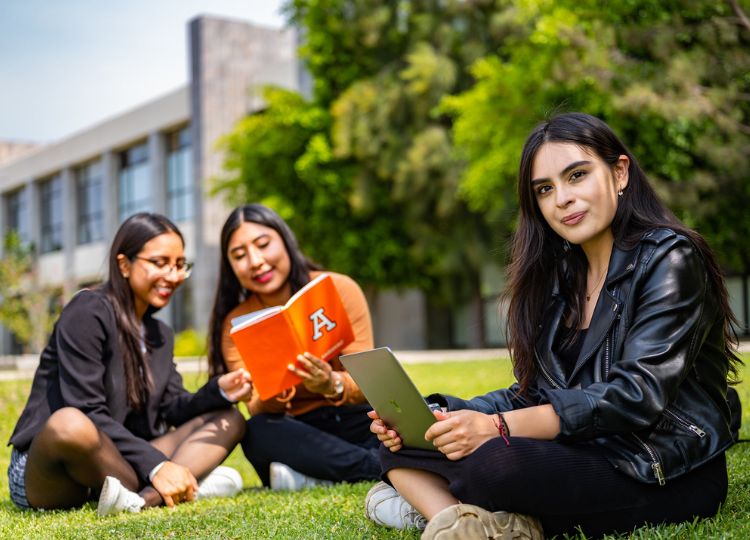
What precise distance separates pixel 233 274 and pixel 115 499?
1.36 meters

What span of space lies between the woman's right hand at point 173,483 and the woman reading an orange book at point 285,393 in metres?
0.51

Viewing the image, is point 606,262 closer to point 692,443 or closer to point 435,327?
point 692,443

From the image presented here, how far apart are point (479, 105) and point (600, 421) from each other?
1560 cm

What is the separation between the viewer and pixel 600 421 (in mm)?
2559

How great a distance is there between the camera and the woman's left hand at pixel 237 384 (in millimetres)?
4348

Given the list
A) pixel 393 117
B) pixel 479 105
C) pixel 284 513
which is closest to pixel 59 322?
pixel 284 513

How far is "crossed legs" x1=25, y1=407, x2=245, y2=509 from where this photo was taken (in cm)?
389

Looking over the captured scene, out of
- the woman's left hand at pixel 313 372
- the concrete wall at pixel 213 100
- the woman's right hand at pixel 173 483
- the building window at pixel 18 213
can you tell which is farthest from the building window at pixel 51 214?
the woman's left hand at pixel 313 372

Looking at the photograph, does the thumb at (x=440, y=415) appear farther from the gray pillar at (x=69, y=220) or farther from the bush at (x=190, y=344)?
the gray pillar at (x=69, y=220)

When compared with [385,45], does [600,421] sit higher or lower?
lower

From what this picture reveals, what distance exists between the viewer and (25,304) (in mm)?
27469

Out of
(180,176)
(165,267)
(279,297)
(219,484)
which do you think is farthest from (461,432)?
(180,176)

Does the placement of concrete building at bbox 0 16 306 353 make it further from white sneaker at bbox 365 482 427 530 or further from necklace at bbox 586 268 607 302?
necklace at bbox 586 268 607 302

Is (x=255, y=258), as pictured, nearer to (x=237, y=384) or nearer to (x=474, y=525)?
(x=237, y=384)
